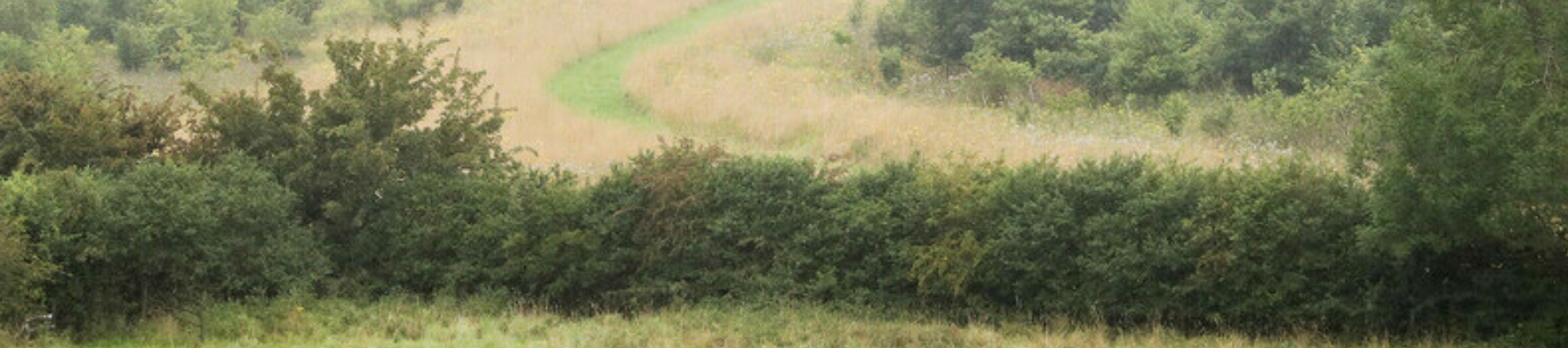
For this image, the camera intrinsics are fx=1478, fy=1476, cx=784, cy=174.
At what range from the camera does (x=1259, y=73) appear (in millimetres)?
31109

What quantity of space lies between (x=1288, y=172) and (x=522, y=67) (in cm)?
2259

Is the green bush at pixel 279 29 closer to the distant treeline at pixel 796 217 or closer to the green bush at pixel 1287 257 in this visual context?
the distant treeline at pixel 796 217

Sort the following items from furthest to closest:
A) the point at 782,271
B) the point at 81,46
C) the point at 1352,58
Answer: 1. the point at 81,46
2. the point at 1352,58
3. the point at 782,271

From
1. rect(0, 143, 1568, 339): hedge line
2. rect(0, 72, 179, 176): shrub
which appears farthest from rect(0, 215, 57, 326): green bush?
rect(0, 72, 179, 176): shrub

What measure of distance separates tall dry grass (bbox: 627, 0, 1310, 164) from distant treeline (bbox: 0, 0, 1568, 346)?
3552 millimetres

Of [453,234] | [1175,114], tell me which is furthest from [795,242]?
[1175,114]

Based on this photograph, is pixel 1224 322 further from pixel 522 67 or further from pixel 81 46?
pixel 81 46

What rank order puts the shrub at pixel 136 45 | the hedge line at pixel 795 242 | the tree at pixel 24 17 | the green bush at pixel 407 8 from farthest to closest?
the green bush at pixel 407 8 → the tree at pixel 24 17 → the shrub at pixel 136 45 → the hedge line at pixel 795 242

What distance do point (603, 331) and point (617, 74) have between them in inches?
768

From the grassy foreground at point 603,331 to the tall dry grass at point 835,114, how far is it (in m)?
4.77

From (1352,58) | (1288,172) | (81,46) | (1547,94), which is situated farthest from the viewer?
(81,46)

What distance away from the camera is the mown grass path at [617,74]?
3123 cm

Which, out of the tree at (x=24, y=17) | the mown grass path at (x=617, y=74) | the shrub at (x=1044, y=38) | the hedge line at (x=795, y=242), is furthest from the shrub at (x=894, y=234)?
the tree at (x=24, y=17)

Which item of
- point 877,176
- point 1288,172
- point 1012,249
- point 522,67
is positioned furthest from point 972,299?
point 522,67
